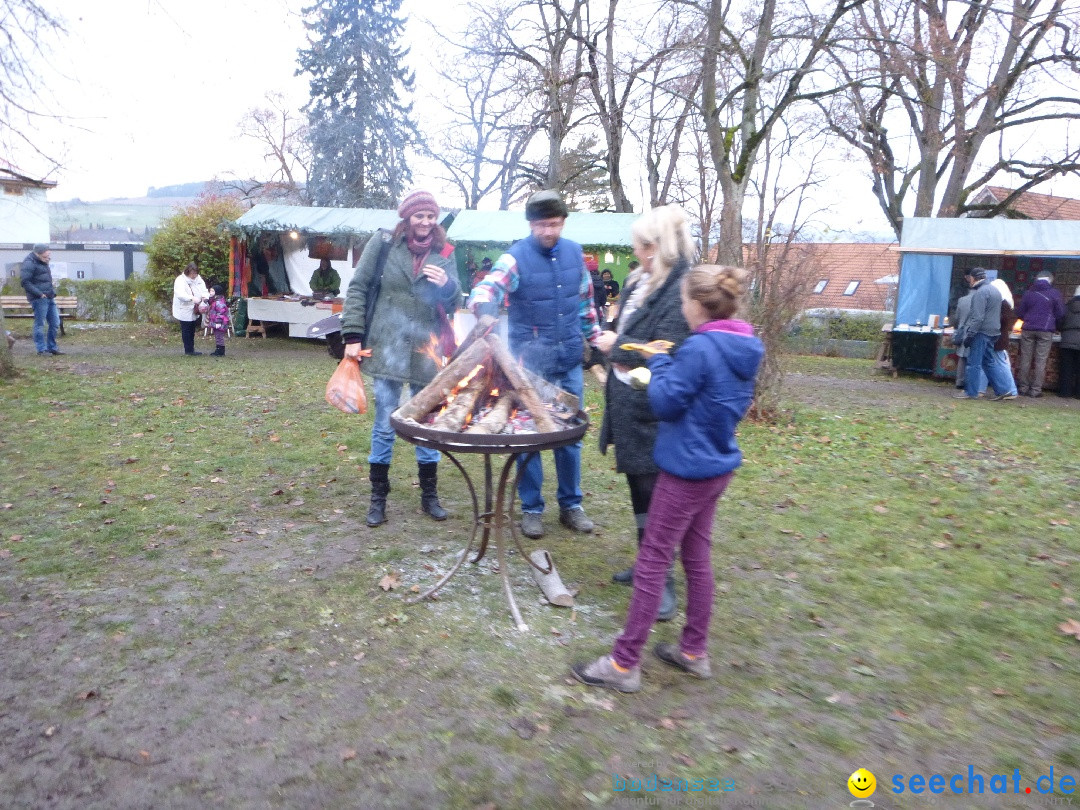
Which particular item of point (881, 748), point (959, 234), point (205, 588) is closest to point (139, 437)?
point (205, 588)

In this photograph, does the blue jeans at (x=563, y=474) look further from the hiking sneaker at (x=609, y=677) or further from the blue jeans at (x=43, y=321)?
the blue jeans at (x=43, y=321)

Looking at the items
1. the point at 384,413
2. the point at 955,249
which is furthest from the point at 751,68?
the point at 384,413

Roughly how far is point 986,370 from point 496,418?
10.7 meters

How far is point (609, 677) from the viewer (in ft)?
9.93

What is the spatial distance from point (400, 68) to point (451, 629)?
31.2m

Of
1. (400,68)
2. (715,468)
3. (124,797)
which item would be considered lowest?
(124,797)

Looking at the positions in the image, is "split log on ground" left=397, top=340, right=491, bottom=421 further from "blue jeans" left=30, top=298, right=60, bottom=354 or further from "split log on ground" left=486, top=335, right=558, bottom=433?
"blue jeans" left=30, top=298, right=60, bottom=354

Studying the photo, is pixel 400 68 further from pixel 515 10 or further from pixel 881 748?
pixel 881 748

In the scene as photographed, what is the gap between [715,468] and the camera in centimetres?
285

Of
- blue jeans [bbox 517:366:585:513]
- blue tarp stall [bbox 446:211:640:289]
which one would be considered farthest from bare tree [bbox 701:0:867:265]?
blue jeans [bbox 517:366:585:513]

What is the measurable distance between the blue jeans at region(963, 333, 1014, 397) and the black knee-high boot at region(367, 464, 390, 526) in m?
9.91

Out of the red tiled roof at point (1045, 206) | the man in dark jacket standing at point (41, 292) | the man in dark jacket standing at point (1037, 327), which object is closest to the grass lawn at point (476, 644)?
the man in dark jacket standing at point (1037, 327)

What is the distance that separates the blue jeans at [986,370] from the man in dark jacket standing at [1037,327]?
0.87 metres

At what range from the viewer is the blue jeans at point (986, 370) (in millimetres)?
11453
